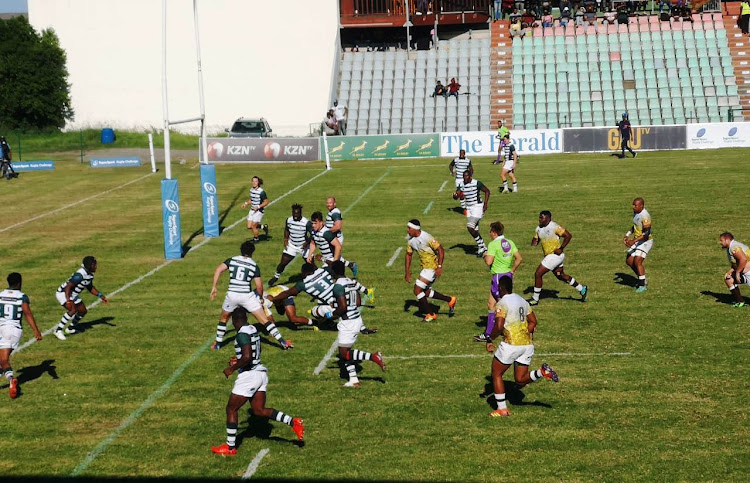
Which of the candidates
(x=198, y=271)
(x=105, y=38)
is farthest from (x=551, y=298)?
(x=105, y=38)

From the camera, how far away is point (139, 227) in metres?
35.1

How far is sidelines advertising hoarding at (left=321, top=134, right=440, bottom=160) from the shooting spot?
50719 millimetres

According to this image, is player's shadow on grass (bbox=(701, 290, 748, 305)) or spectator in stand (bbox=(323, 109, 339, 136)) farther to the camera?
spectator in stand (bbox=(323, 109, 339, 136))

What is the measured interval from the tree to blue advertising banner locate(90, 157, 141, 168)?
16380 millimetres

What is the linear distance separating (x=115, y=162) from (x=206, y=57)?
16313 millimetres

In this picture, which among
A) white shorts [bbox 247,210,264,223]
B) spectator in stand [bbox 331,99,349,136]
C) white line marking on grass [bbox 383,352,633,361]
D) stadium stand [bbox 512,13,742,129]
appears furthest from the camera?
stadium stand [bbox 512,13,742,129]

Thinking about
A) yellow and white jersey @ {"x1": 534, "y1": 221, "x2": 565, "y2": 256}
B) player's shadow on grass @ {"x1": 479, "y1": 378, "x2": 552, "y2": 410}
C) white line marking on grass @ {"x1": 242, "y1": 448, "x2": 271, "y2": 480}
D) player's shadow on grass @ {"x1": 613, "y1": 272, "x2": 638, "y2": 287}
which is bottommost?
white line marking on grass @ {"x1": 242, "y1": 448, "x2": 271, "y2": 480}

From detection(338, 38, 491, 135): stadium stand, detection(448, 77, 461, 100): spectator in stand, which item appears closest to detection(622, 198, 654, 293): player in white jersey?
detection(338, 38, 491, 135): stadium stand

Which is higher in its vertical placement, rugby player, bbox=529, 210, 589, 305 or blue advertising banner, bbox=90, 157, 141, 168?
blue advertising banner, bbox=90, 157, 141, 168

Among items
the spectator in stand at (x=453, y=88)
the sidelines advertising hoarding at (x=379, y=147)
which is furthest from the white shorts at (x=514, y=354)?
the spectator in stand at (x=453, y=88)

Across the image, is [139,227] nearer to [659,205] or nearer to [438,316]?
[438,316]

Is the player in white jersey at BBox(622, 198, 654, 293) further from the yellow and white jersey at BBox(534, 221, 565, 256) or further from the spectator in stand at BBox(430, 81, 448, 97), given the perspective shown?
the spectator in stand at BBox(430, 81, 448, 97)

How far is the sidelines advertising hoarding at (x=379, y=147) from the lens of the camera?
166 ft

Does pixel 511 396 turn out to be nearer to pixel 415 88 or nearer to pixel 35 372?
pixel 35 372
